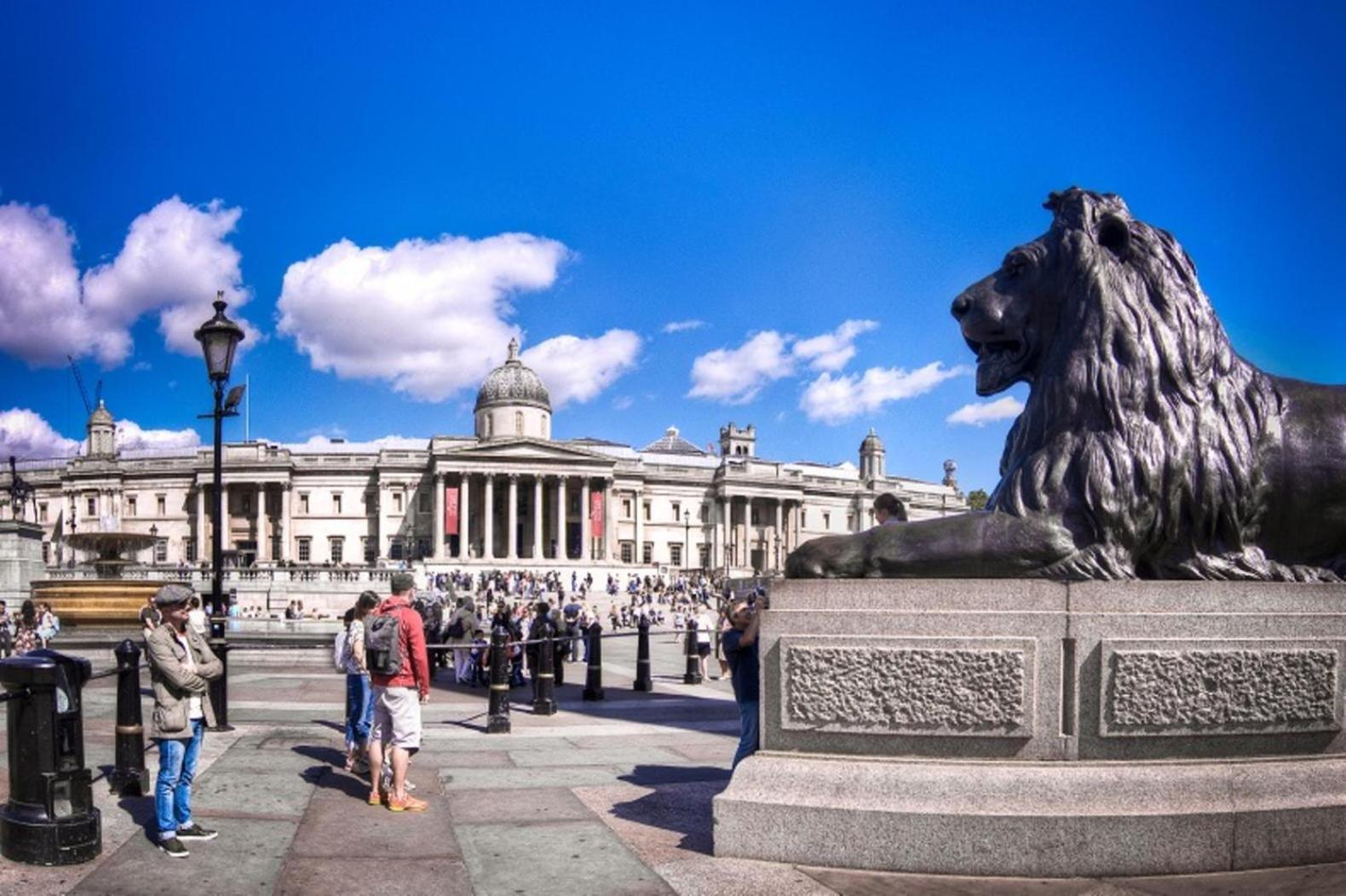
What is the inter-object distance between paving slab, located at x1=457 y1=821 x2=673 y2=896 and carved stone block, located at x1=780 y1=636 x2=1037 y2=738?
3.96ft

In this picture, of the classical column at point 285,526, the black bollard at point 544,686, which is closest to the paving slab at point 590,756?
the black bollard at point 544,686

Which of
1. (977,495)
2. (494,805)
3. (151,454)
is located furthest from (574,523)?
(494,805)

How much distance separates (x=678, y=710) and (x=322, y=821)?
779 centimetres

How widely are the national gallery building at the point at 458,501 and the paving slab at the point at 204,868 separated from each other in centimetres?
7894

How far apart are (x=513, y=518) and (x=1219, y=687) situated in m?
86.5

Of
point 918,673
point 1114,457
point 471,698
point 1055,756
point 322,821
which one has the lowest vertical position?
point 471,698

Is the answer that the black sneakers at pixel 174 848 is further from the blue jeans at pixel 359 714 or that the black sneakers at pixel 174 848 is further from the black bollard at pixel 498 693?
the black bollard at pixel 498 693

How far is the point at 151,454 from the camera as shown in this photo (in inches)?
4250

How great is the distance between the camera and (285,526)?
317ft

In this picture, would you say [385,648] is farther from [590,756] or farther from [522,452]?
[522,452]

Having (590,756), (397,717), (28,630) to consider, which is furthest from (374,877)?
(28,630)

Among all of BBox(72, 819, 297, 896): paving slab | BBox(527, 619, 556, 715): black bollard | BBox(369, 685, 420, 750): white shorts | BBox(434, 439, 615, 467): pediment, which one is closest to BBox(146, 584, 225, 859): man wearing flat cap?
BBox(72, 819, 297, 896): paving slab

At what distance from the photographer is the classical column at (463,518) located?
88812 millimetres

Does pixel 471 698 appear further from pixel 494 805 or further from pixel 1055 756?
pixel 1055 756
